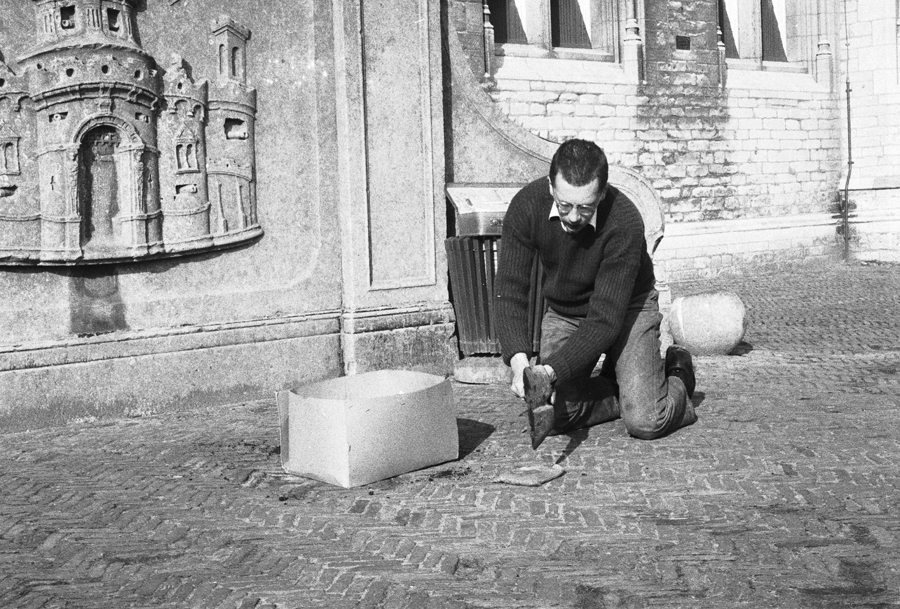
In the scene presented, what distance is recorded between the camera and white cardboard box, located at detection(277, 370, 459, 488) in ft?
15.7

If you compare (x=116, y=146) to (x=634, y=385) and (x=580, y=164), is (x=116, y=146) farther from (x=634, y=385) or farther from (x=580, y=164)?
(x=634, y=385)

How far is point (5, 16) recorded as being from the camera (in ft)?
20.1

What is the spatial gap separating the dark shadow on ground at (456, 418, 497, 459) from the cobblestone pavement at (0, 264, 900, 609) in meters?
0.02

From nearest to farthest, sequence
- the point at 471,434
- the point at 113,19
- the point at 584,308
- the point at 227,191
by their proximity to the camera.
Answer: the point at 584,308
the point at 471,434
the point at 113,19
the point at 227,191

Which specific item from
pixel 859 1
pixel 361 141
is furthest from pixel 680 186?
pixel 361 141

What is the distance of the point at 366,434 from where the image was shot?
15.8 ft

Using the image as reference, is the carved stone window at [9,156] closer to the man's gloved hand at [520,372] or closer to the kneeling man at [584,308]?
the kneeling man at [584,308]

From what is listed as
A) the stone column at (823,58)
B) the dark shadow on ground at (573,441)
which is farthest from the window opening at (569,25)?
the dark shadow on ground at (573,441)

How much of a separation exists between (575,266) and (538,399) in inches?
30.6

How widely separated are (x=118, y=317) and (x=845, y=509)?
14.3ft

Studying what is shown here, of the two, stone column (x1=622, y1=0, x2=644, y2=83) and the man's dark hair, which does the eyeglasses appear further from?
stone column (x1=622, y1=0, x2=644, y2=83)

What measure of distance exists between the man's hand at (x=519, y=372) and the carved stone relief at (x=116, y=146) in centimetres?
266

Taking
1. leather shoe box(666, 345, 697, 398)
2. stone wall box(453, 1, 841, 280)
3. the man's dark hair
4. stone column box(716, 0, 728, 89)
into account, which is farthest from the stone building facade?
stone column box(716, 0, 728, 89)

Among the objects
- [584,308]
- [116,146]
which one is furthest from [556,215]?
[116,146]
